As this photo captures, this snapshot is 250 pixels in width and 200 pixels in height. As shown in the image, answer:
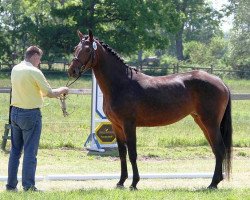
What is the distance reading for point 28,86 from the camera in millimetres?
8242

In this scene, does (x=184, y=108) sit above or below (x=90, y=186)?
above

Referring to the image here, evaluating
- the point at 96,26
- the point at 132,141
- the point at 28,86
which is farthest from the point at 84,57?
the point at 96,26

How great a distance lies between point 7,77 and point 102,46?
26.9 meters

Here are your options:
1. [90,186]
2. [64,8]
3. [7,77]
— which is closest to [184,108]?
[90,186]

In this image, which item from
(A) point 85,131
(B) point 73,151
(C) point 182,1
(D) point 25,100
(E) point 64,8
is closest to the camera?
(D) point 25,100

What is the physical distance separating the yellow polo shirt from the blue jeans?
4.1 inches

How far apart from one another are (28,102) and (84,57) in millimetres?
1061

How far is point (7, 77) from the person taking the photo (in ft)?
115

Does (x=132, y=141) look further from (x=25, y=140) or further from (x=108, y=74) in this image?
(x=25, y=140)

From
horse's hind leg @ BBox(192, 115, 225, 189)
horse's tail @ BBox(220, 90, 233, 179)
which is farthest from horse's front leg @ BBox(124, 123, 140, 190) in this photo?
horse's tail @ BBox(220, 90, 233, 179)

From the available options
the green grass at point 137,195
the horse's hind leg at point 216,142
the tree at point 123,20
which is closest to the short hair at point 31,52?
the green grass at point 137,195

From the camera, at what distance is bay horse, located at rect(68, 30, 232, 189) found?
8789 millimetres

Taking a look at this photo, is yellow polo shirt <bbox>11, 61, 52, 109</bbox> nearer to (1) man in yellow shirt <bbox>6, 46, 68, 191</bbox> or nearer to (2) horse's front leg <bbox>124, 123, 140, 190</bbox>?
(1) man in yellow shirt <bbox>6, 46, 68, 191</bbox>

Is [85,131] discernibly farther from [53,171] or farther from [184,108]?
[184,108]
